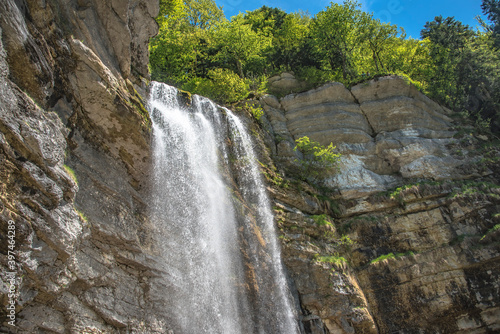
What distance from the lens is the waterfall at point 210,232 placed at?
1127 cm

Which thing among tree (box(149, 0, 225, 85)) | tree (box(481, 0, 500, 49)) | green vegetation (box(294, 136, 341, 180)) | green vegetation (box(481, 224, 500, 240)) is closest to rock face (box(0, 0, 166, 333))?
green vegetation (box(294, 136, 341, 180))

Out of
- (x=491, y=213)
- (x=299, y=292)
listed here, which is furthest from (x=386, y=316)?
(x=491, y=213)

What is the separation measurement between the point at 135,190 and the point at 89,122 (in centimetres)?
270

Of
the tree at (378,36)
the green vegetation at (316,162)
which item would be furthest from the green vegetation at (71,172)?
the tree at (378,36)

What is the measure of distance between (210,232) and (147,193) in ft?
9.20

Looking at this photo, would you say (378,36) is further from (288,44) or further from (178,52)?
(178,52)

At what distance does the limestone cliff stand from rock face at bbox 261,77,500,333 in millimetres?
63

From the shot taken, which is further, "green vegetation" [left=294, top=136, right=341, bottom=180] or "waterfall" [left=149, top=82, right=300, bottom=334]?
"green vegetation" [left=294, top=136, right=341, bottom=180]

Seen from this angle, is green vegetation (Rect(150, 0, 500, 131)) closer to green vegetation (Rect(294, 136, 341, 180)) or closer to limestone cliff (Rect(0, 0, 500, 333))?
limestone cliff (Rect(0, 0, 500, 333))

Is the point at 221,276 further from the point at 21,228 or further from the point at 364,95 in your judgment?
the point at 364,95

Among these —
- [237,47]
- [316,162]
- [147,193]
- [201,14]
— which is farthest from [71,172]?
[201,14]

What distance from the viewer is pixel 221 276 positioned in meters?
12.3

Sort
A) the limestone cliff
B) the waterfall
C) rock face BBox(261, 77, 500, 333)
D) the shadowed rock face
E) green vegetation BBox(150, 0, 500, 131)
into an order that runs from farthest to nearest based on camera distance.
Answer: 1. green vegetation BBox(150, 0, 500, 131)
2. the shadowed rock face
3. rock face BBox(261, 77, 500, 333)
4. the waterfall
5. the limestone cliff

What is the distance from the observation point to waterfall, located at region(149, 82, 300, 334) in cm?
1127
